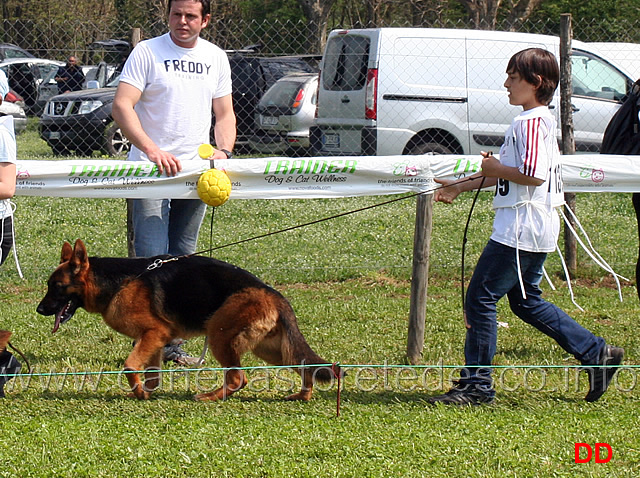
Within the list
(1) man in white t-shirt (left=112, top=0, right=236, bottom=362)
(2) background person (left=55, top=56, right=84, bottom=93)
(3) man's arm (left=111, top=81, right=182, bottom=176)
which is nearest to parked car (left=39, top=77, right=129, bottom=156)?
(2) background person (left=55, top=56, right=84, bottom=93)

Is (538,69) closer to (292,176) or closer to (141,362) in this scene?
(292,176)

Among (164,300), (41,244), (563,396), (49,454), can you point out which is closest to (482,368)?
(563,396)

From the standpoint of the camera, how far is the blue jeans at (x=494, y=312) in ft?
14.7

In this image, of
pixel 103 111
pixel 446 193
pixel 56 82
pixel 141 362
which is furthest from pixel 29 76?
pixel 446 193

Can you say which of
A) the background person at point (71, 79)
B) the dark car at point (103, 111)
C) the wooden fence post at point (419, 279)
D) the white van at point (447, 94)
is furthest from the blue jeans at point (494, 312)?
the background person at point (71, 79)

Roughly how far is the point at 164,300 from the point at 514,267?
6.28 ft

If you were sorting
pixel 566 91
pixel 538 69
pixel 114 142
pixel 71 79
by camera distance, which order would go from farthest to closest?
pixel 71 79 < pixel 114 142 < pixel 566 91 < pixel 538 69

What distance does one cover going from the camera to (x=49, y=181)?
517 cm

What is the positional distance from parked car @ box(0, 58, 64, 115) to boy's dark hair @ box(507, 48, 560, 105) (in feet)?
66.3

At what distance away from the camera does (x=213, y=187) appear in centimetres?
504

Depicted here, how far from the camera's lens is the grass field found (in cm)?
382

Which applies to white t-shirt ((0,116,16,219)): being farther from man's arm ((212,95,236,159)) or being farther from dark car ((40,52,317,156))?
dark car ((40,52,317,156))

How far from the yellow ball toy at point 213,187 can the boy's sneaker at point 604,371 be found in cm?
228

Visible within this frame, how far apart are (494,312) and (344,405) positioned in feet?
3.06
